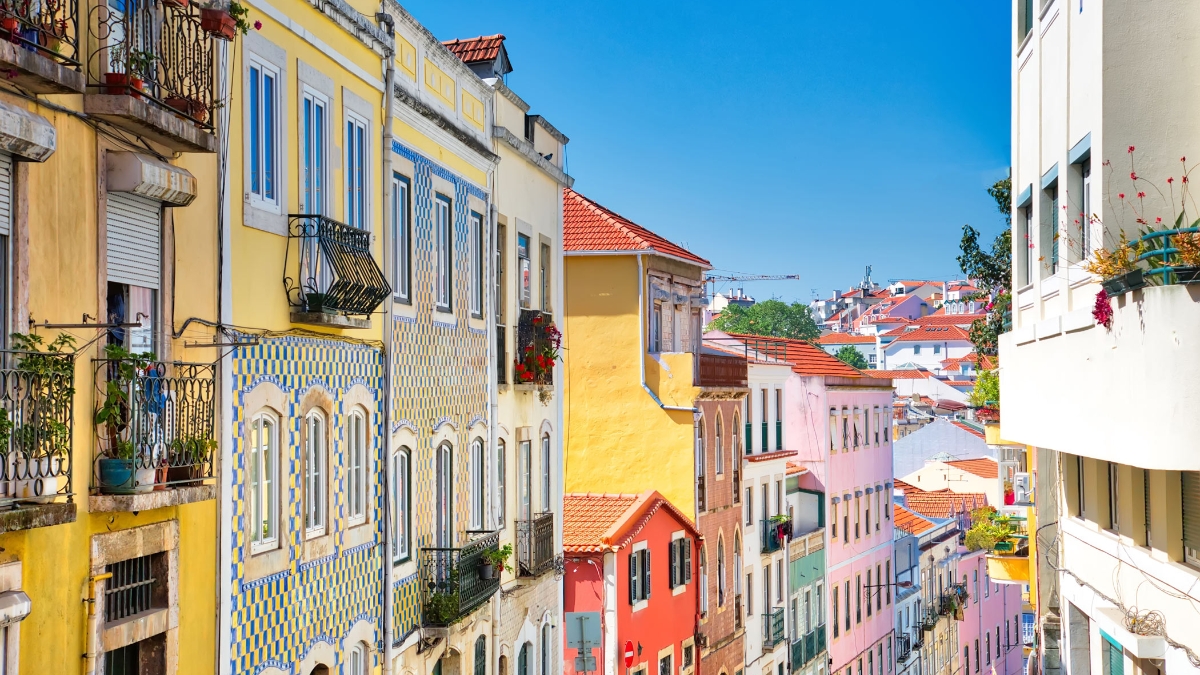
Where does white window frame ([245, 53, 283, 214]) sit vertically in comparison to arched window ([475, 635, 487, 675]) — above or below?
above

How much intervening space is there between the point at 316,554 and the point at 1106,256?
8027mm

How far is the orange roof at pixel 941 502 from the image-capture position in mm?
66000

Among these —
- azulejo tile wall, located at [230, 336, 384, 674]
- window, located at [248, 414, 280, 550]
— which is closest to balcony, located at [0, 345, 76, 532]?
azulejo tile wall, located at [230, 336, 384, 674]

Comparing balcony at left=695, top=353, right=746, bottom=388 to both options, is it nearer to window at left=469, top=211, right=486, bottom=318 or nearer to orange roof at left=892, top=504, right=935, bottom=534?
window at left=469, top=211, right=486, bottom=318

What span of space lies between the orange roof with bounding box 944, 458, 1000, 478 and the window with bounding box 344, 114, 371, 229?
5489cm

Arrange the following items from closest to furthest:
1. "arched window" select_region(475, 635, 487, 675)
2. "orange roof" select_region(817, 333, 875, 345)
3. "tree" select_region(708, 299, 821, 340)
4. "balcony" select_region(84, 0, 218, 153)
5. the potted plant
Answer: "balcony" select_region(84, 0, 218, 153) < the potted plant < "arched window" select_region(475, 635, 487, 675) < "tree" select_region(708, 299, 821, 340) < "orange roof" select_region(817, 333, 875, 345)

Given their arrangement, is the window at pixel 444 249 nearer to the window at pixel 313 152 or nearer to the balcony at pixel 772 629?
the window at pixel 313 152

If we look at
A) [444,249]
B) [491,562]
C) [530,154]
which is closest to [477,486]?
[491,562]

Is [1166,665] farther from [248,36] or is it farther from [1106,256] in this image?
[248,36]

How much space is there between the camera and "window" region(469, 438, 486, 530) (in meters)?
20.1

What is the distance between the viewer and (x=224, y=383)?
12.2 metres

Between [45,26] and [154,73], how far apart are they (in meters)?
1.66

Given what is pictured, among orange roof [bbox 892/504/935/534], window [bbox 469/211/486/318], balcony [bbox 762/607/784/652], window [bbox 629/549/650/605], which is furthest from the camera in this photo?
orange roof [bbox 892/504/935/534]

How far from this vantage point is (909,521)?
60.1 m
